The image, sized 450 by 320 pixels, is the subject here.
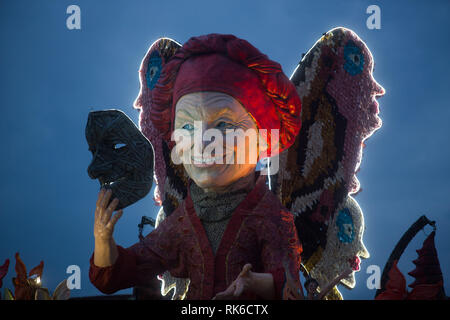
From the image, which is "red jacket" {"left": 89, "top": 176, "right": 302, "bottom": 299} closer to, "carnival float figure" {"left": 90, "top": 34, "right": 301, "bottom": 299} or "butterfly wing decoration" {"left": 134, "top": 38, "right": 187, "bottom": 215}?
"carnival float figure" {"left": 90, "top": 34, "right": 301, "bottom": 299}

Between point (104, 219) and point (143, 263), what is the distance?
26cm

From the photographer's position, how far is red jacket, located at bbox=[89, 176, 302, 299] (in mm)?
1551

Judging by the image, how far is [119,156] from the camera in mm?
1623

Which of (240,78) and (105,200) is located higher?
(240,78)

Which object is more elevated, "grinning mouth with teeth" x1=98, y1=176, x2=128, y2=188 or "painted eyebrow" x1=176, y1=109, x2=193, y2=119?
"painted eyebrow" x1=176, y1=109, x2=193, y2=119

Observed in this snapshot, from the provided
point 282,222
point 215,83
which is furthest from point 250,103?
point 282,222

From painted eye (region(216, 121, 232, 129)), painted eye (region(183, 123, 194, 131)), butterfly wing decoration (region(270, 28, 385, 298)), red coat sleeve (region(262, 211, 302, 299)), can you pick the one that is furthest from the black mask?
butterfly wing decoration (region(270, 28, 385, 298))

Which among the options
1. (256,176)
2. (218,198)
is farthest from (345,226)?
(218,198)

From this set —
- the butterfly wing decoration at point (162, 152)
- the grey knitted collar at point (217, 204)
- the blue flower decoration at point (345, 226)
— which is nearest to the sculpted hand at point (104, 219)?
the grey knitted collar at point (217, 204)

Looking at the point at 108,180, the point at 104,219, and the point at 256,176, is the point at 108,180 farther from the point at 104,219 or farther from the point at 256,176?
the point at 256,176

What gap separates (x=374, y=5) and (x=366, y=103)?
477 mm

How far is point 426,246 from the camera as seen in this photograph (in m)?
1.66

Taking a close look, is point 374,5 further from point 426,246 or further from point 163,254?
point 163,254

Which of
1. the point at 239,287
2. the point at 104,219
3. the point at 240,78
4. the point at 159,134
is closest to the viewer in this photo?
the point at 239,287
